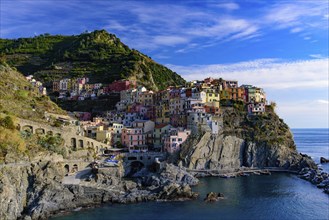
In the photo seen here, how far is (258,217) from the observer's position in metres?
39.8

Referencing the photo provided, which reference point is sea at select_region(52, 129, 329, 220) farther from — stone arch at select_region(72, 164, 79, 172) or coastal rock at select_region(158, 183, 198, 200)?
stone arch at select_region(72, 164, 79, 172)

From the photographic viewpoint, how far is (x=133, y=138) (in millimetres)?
68125

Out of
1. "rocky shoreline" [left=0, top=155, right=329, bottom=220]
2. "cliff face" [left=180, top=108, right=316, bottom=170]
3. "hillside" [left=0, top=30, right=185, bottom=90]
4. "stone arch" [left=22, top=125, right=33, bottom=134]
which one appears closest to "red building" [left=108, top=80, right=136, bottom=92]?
"hillside" [left=0, top=30, right=185, bottom=90]

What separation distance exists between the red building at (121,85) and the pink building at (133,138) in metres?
29.3

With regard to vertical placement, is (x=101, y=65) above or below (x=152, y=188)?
above

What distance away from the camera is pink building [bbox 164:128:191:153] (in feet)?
212

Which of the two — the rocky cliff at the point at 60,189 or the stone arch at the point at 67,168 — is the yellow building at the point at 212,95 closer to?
the rocky cliff at the point at 60,189

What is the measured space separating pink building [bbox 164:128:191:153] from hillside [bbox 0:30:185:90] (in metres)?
40.7

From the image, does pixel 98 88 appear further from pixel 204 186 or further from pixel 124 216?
pixel 124 216

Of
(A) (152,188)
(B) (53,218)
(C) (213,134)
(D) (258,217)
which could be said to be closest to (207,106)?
(C) (213,134)

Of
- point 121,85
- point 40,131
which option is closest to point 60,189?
point 40,131

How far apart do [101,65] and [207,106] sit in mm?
56858

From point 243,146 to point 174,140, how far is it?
1472 cm

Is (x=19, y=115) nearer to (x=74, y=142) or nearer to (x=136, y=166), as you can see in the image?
(x=74, y=142)
